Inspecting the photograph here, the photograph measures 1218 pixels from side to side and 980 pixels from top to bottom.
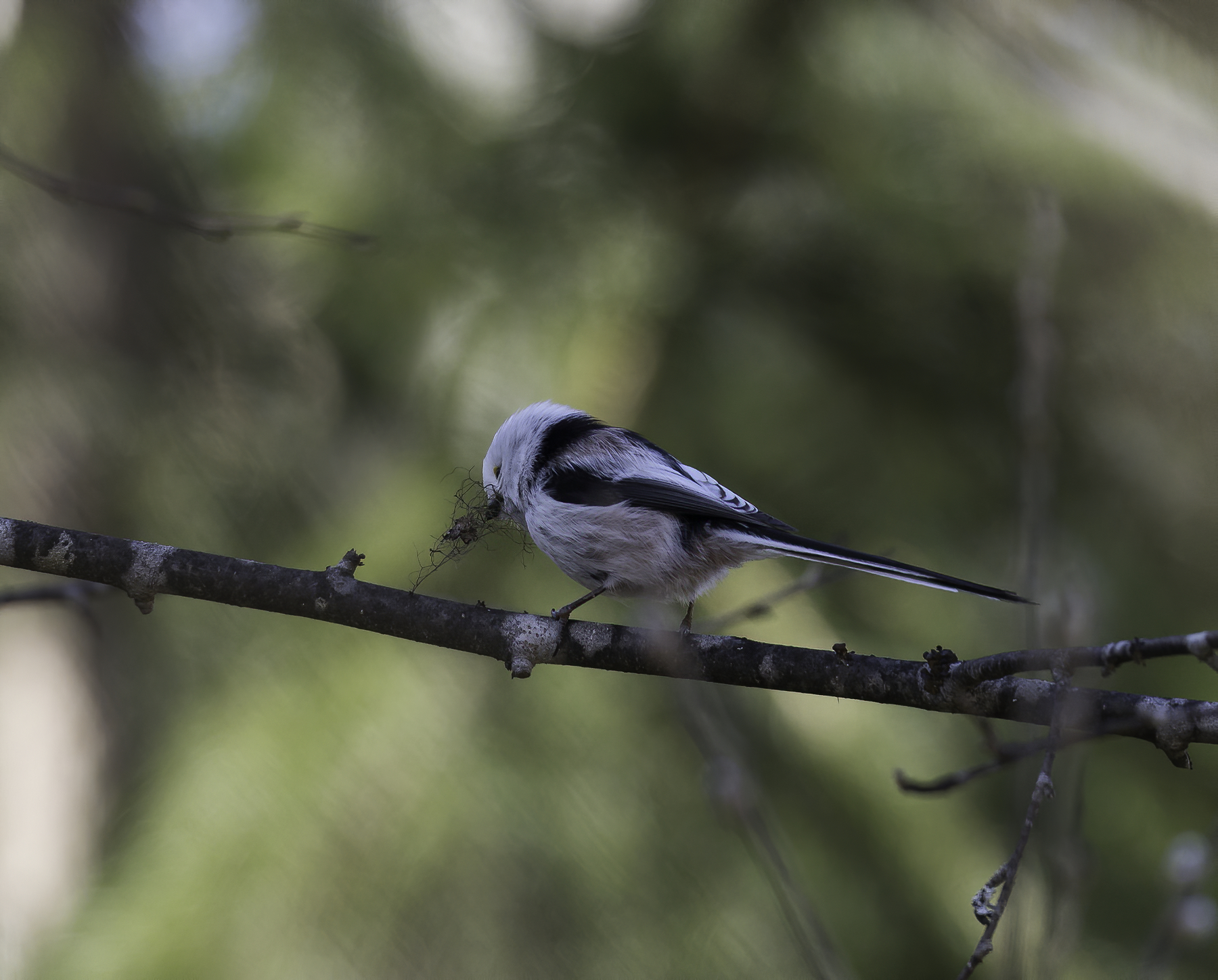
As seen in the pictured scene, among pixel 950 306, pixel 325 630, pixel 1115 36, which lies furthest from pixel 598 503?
pixel 1115 36

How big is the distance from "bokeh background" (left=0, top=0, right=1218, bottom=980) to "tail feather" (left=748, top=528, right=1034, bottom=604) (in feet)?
0.86

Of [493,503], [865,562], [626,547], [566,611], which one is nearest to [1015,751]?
[865,562]

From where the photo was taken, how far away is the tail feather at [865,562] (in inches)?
44.4

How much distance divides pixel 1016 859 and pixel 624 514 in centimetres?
105

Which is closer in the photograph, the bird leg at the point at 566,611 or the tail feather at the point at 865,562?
the tail feather at the point at 865,562

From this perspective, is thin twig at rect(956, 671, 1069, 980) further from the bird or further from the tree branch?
the bird

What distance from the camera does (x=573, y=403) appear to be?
2.39 m

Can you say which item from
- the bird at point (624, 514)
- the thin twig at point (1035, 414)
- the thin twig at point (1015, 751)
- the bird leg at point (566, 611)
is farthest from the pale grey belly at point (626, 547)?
the thin twig at point (1035, 414)

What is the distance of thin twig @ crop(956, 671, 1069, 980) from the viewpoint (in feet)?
2.28

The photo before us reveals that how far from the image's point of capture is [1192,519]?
2.12m

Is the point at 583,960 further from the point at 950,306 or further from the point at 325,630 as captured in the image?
the point at 950,306

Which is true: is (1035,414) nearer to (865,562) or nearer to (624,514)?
(865,562)

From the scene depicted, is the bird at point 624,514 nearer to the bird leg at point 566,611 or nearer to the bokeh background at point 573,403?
the bird leg at point 566,611

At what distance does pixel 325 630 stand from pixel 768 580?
113cm
